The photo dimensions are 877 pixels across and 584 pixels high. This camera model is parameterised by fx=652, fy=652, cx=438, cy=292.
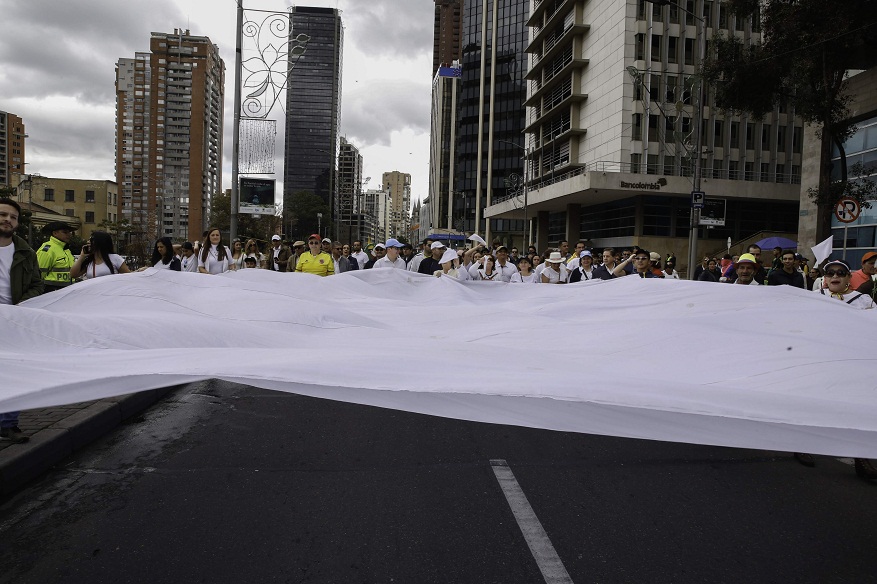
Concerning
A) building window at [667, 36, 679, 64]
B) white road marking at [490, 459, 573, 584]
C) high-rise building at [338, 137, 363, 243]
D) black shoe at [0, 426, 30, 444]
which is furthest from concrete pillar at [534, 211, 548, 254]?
high-rise building at [338, 137, 363, 243]

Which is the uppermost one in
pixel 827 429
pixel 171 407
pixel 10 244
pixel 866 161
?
pixel 866 161

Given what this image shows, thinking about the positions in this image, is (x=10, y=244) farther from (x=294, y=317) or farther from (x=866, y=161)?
(x=866, y=161)

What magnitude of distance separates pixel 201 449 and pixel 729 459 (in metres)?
4.53

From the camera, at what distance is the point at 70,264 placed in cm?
754

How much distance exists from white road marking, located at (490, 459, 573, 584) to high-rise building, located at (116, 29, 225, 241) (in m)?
76.4

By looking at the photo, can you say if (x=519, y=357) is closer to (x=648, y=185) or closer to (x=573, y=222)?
(x=648, y=185)

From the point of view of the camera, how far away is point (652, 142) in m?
46.5

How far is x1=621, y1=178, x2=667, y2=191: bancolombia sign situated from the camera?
43.6m

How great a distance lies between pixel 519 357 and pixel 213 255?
844cm

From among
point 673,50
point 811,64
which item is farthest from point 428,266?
point 673,50

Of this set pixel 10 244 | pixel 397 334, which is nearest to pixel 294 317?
pixel 397 334

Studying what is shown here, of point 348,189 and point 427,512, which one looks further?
point 348,189

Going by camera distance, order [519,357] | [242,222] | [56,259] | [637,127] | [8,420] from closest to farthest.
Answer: [519,357] < [8,420] < [56,259] < [637,127] < [242,222]

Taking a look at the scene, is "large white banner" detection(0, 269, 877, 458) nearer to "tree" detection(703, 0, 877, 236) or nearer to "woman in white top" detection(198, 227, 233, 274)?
"woman in white top" detection(198, 227, 233, 274)
